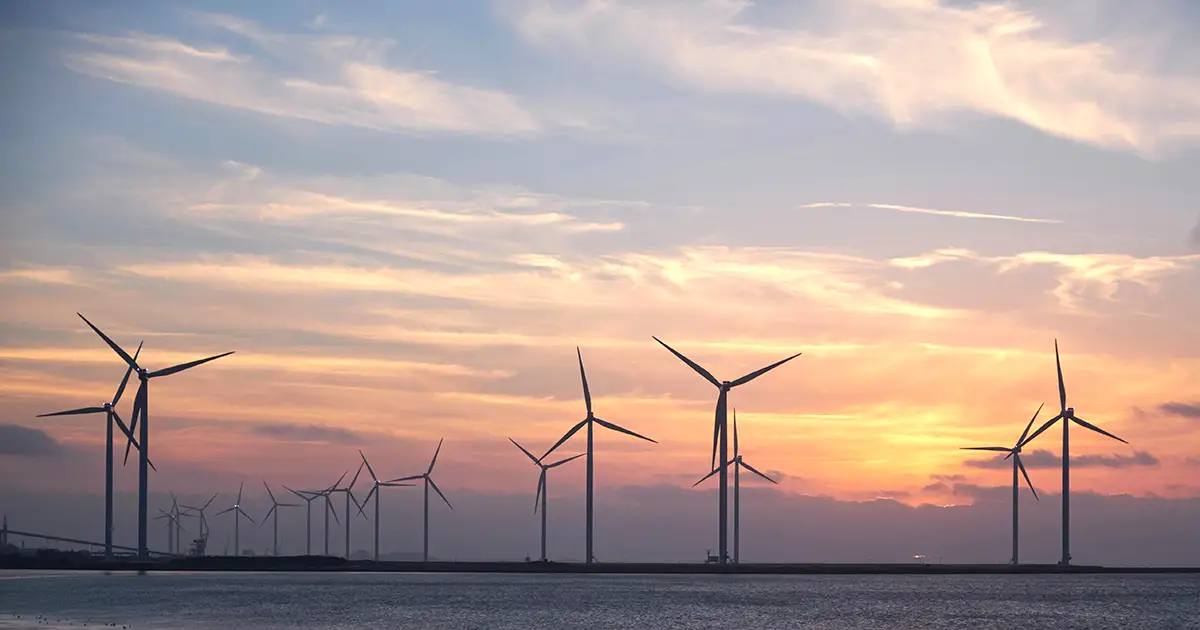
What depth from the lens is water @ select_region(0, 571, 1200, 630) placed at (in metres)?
114

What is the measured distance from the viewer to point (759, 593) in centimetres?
18062

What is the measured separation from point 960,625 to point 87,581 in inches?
4625

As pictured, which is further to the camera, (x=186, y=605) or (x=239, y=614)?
(x=186, y=605)

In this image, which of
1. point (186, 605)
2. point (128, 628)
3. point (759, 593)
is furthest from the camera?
point (759, 593)

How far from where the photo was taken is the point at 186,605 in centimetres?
13175

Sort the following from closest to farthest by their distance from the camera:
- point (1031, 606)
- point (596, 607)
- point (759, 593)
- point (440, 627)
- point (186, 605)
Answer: point (440, 627)
point (186, 605)
point (596, 607)
point (1031, 606)
point (759, 593)

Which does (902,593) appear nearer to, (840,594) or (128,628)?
(840,594)

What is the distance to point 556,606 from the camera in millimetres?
143500

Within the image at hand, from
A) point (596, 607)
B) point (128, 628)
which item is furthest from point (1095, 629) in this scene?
point (128, 628)

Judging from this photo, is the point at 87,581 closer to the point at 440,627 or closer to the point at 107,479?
the point at 107,479

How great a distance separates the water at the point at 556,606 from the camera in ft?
375

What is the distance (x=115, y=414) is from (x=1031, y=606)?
399 ft

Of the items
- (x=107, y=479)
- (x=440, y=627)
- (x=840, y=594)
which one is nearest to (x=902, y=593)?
(x=840, y=594)

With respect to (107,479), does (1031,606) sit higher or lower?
lower
